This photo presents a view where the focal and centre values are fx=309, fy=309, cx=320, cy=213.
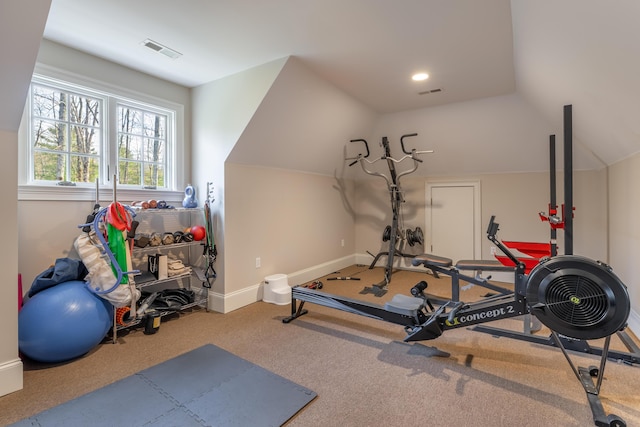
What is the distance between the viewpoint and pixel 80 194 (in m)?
2.96

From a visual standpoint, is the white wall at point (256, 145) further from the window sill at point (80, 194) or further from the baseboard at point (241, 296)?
the window sill at point (80, 194)

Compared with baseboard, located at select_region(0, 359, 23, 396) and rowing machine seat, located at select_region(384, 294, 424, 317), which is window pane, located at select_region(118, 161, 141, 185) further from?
rowing machine seat, located at select_region(384, 294, 424, 317)

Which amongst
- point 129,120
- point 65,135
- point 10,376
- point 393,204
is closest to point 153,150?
point 129,120

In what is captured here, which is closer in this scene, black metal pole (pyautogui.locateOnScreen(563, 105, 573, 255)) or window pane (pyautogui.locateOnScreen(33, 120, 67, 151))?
Answer: black metal pole (pyautogui.locateOnScreen(563, 105, 573, 255))

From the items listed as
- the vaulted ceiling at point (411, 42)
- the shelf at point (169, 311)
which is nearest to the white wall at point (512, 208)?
the vaulted ceiling at point (411, 42)

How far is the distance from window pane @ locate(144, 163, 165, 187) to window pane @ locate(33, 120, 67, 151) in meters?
0.81

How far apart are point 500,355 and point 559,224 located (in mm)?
1720

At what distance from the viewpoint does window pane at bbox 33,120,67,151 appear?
2803 mm

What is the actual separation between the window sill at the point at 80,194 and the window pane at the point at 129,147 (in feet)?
1.36

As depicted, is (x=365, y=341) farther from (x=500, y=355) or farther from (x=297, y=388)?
(x=500, y=355)

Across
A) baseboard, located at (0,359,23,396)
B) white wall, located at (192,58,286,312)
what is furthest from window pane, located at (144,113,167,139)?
baseboard, located at (0,359,23,396)

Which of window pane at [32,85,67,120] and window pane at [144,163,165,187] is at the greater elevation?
window pane at [32,85,67,120]

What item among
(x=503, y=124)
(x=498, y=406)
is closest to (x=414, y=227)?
(x=503, y=124)

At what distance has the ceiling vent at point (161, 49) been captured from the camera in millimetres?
2805
